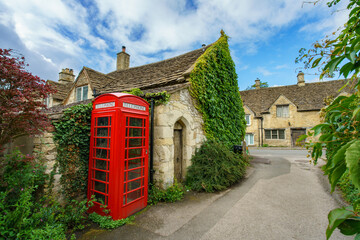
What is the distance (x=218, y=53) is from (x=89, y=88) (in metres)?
8.60

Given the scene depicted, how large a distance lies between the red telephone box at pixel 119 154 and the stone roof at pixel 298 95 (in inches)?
934

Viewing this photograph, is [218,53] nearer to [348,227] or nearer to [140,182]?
[140,182]

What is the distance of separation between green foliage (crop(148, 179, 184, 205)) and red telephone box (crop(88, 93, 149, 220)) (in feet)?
1.33

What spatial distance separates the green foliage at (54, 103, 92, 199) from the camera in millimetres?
4289

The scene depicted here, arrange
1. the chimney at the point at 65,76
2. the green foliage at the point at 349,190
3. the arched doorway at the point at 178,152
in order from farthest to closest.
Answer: the chimney at the point at 65,76 → the arched doorway at the point at 178,152 → the green foliage at the point at 349,190

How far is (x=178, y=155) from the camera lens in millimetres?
7105

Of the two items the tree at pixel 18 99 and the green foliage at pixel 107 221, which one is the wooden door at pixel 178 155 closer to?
the green foliage at pixel 107 221

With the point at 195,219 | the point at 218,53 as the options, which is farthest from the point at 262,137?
the point at 195,219

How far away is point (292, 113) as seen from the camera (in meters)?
23.2

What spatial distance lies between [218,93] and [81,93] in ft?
30.8

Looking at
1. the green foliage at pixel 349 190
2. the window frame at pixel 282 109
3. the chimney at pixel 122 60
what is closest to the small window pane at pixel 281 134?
the window frame at pixel 282 109

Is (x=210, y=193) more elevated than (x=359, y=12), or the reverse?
(x=359, y=12)

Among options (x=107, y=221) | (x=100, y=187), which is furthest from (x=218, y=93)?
→ (x=107, y=221)

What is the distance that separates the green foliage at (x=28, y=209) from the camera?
115 inches
